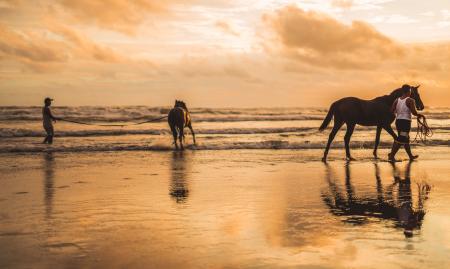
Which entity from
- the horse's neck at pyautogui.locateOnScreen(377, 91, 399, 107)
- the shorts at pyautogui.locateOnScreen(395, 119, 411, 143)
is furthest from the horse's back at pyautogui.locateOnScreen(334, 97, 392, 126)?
the shorts at pyautogui.locateOnScreen(395, 119, 411, 143)

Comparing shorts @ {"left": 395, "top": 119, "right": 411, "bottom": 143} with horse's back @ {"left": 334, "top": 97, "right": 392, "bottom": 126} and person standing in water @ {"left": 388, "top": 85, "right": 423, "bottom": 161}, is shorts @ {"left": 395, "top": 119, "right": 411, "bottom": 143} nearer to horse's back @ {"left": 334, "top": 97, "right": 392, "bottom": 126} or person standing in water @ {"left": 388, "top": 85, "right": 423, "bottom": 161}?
person standing in water @ {"left": 388, "top": 85, "right": 423, "bottom": 161}

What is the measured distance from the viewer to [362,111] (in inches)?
608

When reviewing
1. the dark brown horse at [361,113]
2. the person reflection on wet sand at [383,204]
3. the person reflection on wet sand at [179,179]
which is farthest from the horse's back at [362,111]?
the person reflection on wet sand at [383,204]

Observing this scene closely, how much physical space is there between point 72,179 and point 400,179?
22.1 feet

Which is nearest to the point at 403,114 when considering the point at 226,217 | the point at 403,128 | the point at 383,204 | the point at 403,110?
the point at 403,110

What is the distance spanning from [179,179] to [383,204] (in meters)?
4.55

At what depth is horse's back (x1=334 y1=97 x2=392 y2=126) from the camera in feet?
50.1

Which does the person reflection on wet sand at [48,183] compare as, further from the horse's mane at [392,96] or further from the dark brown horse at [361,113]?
the horse's mane at [392,96]

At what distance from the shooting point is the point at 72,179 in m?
10.8

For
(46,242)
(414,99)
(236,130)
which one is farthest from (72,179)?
(236,130)

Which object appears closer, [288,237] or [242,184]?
[288,237]

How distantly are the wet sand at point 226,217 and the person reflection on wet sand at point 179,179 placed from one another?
2cm

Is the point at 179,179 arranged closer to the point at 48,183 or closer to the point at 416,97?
the point at 48,183

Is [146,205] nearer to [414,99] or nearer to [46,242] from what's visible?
[46,242]
